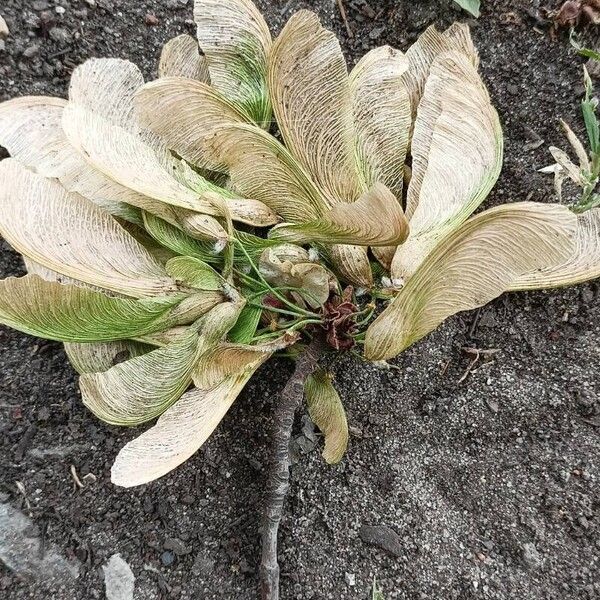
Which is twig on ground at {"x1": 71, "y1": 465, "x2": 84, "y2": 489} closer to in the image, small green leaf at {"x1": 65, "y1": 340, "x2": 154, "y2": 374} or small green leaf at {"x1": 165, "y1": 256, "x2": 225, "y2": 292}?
small green leaf at {"x1": 65, "y1": 340, "x2": 154, "y2": 374}

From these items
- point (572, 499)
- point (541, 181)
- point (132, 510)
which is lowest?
point (572, 499)

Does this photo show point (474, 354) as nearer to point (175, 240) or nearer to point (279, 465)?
point (279, 465)

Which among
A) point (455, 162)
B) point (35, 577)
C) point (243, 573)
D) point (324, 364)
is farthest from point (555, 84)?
point (35, 577)

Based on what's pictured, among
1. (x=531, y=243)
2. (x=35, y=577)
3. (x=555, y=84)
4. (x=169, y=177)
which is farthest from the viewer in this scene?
(x=555, y=84)

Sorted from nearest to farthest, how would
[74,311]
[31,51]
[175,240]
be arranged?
1. [74,311]
2. [175,240]
3. [31,51]

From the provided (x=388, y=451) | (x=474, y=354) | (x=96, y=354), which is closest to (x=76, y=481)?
(x=96, y=354)

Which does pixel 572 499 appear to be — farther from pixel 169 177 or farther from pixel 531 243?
pixel 169 177
